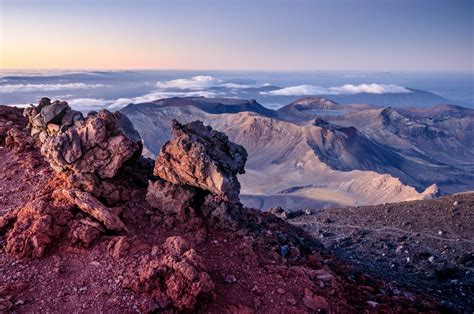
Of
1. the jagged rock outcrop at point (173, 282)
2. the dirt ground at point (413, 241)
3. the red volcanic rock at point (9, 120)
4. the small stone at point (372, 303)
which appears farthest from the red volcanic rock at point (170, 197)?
the red volcanic rock at point (9, 120)

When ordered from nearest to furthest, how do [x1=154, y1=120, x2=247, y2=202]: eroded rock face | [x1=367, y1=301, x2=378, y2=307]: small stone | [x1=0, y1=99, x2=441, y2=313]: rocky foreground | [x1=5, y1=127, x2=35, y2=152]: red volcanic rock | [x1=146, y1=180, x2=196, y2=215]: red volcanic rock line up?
[x1=0, y1=99, x2=441, y2=313]: rocky foreground
[x1=367, y1=301, x2=378, y2=307]: small stone
[x1=154, y1=120, x2=247, y2=202]: eroded rock face
[x1=146, y1=180, x2=196, y2=215]: red volcanic rock
[x1=5, y1=127, x2=35, y2=152]: red volcanic rock

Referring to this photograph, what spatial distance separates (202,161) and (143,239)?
6.94 feet

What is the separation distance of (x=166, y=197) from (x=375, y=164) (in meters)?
153

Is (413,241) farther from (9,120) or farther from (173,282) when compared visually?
(9,120)

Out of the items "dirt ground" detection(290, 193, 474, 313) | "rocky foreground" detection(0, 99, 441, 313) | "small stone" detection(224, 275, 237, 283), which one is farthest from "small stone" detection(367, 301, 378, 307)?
"dirt ground" detection(290, 193, 474, 313)

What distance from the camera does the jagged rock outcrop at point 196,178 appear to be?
10039 millimetres

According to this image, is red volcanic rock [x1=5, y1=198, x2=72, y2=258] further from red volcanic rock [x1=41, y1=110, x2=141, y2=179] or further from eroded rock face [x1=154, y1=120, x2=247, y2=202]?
eroded rock face [x1=154, y1=120, x2=247, y2=202]

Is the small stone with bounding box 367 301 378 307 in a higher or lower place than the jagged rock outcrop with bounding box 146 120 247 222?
lower

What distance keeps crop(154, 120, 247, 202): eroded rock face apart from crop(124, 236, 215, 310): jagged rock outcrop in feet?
7.80

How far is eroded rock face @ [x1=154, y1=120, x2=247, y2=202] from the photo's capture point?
1001 cm

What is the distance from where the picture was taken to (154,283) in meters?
7.66

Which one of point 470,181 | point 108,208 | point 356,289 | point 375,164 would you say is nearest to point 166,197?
point 108,208

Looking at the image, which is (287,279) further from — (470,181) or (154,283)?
(470,181)

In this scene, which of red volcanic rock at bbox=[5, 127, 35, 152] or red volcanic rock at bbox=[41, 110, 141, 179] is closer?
red volcanic rock at bbox=[41, 110, 141, 179]
